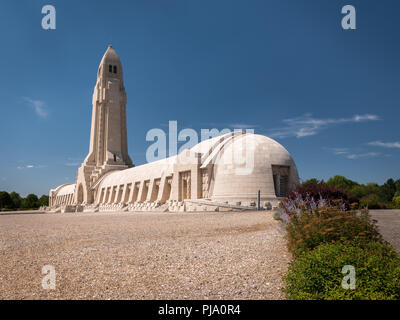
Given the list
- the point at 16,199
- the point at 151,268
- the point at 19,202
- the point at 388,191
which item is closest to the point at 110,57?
the point at 388,191

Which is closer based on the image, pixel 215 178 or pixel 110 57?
pixel 215 178

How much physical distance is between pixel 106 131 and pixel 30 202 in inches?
2107

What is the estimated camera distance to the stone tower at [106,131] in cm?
5800

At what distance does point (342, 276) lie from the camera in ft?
13.9

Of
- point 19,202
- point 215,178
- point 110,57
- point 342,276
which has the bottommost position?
point 19,202

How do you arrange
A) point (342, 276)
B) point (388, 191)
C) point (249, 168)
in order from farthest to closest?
point (388, 191), point (249, 168), point (342, 276)

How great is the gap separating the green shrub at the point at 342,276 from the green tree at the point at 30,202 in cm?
10561

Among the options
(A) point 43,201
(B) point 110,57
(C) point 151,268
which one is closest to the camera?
→ (C) point 151,268

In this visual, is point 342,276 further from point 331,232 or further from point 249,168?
point 249,168

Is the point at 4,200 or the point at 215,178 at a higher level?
the point at 215,178

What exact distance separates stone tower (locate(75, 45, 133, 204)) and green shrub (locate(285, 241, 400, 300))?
55168mm

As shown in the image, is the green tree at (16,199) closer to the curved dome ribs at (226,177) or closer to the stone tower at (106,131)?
the stone tower at (106,131)

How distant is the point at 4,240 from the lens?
400 inches

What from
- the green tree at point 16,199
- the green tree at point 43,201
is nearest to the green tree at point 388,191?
the green tree at point 43,201
